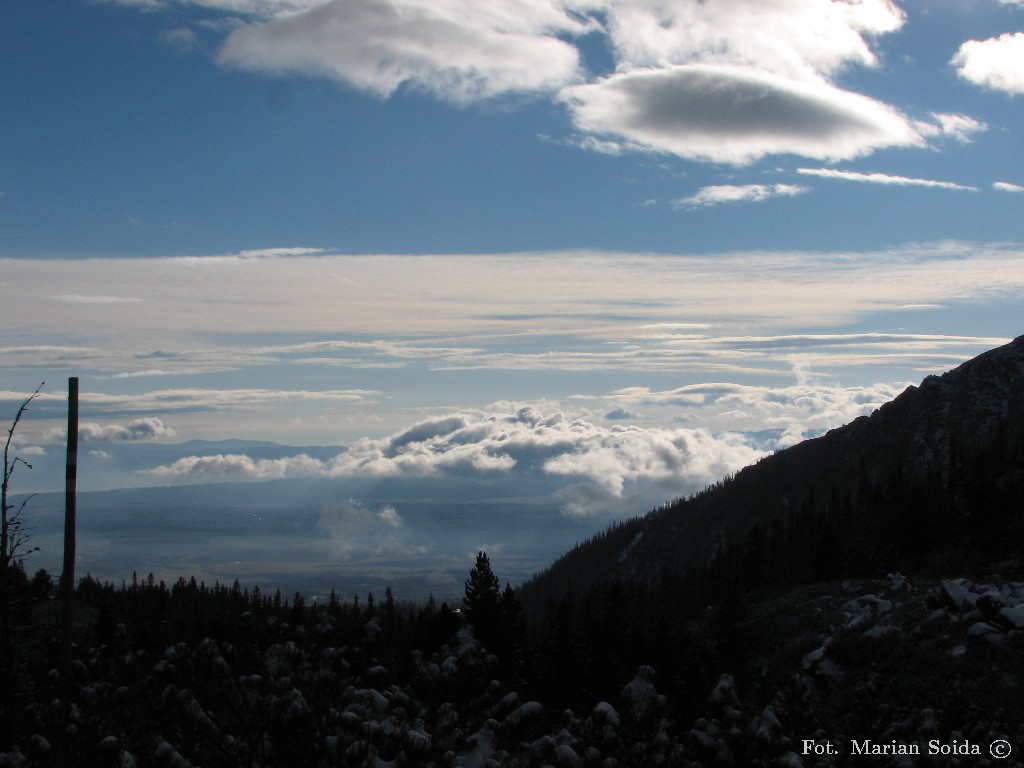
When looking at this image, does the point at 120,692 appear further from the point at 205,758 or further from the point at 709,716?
the point at 709,716

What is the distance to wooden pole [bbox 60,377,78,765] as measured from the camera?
16469 mm

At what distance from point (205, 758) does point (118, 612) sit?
10948 centimetres

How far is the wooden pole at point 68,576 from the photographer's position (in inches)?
648

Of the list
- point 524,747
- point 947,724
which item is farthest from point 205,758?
point 947,724

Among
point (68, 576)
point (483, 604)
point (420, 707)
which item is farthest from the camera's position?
point (483, 604)

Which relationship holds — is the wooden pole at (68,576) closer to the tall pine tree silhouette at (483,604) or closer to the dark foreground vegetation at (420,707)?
the dark foreground vegetation at (420,707)

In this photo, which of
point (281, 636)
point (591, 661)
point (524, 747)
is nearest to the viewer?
point (524, 747)

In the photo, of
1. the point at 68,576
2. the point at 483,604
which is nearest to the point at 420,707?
the point at 68,576

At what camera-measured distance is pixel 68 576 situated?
1647 cm

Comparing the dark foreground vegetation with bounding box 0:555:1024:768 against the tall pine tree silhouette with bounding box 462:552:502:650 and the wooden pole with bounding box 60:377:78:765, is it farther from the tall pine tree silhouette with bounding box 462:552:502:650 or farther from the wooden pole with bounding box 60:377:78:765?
the tall pine tree silhouette with bounding box 462:552:502:650

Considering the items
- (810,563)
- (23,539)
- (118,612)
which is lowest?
(118,612)

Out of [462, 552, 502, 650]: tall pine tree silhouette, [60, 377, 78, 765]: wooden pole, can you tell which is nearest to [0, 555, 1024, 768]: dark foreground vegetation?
A: [60, 377, 78, 765]: wooden pole

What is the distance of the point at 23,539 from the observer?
21672 millimetres

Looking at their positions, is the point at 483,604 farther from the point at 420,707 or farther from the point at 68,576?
the point at 68,576
